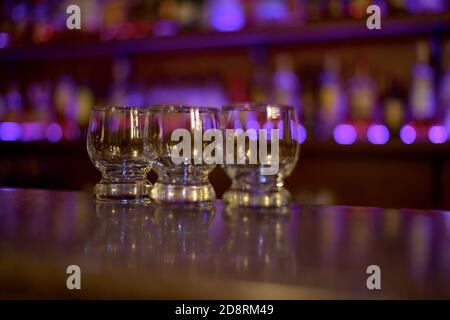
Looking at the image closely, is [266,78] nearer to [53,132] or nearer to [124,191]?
[53,132]

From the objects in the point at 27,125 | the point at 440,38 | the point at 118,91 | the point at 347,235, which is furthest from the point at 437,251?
the point at 27,125

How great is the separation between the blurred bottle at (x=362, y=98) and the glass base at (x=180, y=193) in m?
1.20

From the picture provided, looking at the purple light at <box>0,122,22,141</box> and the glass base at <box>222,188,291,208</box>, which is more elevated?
the purple light at <box>0,122,22,141</box>

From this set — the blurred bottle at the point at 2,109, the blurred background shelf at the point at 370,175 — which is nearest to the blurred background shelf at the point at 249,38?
the blurred bottle at the point at 2,109

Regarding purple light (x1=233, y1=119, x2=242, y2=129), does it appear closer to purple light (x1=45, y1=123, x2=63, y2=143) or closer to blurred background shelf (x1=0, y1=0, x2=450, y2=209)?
blurred background shelf (x1=0, y1=0, x2=450, y2=209)

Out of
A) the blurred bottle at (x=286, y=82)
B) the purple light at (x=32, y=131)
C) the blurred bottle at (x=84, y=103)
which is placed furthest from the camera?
the purple light at (x=32, y=131)

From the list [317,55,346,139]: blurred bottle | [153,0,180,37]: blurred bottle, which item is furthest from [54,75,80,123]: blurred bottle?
[317,55,346,139]: blurred bottle

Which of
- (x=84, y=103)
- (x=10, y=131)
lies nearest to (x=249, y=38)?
(x=84, y=103)

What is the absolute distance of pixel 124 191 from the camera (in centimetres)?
68

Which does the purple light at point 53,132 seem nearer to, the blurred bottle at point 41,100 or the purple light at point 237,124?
the blurred bottle at point 41,100

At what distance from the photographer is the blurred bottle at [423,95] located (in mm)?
1658

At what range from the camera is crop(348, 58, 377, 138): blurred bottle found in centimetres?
175

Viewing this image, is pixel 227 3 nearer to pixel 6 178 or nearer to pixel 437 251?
pixel 6 178

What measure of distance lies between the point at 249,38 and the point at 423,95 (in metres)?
0.61
